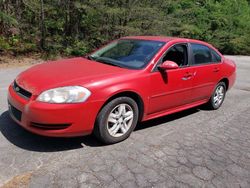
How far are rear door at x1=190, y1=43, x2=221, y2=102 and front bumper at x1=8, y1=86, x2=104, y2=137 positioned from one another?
2226mm

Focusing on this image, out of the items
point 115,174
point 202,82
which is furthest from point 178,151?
point 202,82

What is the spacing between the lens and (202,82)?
545 cm

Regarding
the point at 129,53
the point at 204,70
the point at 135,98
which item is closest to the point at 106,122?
the point at 135,98

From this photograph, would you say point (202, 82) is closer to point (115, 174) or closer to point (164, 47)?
point (164, 47)

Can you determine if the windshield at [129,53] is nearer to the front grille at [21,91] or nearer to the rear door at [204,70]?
the rear door at [204,70]

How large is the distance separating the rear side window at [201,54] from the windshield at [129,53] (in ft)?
2.77

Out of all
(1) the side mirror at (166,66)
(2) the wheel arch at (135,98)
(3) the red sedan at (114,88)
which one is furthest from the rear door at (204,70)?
(2) the wheel arch at (135,98)

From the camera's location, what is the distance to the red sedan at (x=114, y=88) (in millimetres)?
3637

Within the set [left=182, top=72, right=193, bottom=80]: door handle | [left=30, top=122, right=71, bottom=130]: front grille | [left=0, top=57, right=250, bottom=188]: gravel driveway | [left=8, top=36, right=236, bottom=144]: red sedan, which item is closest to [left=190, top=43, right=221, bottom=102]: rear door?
[left=8, top=36, right=236, bottom=144]: red sedan

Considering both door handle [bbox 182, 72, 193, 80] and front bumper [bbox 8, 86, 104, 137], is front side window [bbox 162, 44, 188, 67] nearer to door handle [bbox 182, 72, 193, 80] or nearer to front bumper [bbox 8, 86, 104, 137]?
door handle [bbox 182, 72, 193, 80]

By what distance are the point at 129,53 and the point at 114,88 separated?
3.65ft

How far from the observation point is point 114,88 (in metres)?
3.91

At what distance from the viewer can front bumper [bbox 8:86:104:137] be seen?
354 centimetres

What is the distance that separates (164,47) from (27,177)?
2838 mm
